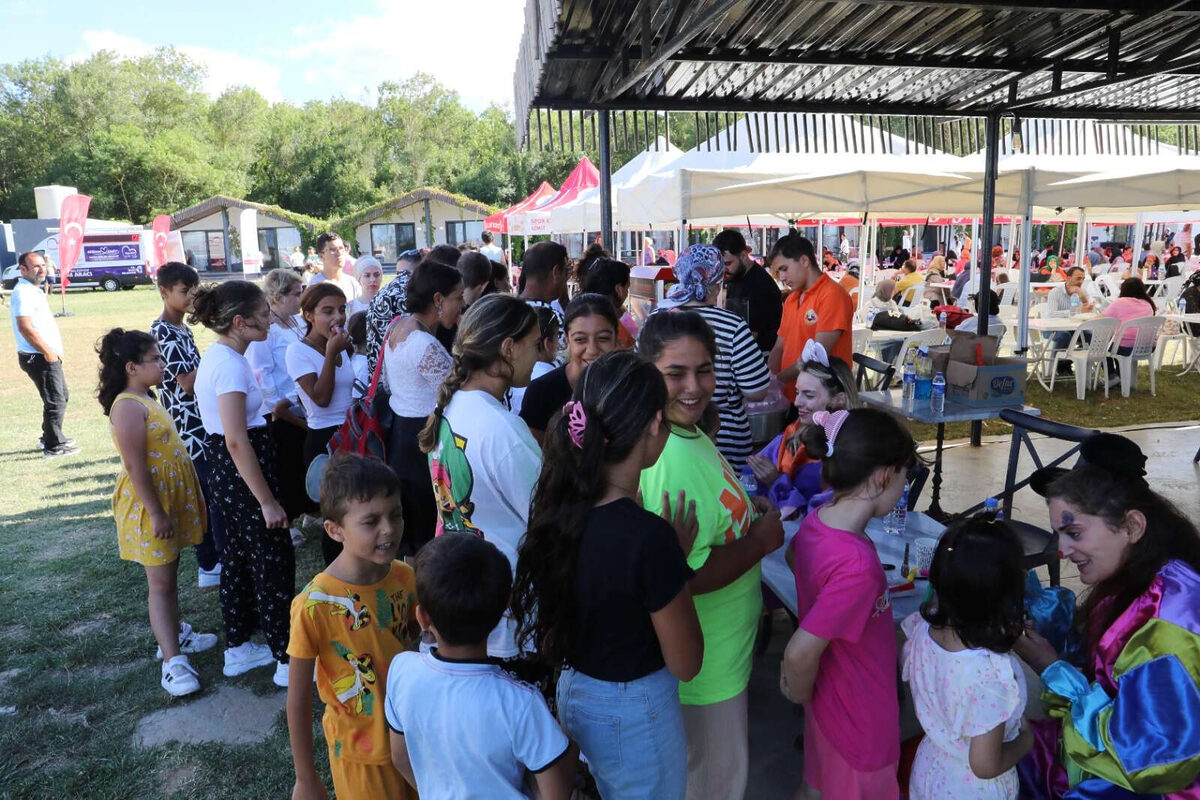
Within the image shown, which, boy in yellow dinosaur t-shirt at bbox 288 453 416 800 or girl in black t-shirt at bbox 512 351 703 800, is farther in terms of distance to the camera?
boy in yellow dinosaur t-shirt at bbox 288 453 416 800

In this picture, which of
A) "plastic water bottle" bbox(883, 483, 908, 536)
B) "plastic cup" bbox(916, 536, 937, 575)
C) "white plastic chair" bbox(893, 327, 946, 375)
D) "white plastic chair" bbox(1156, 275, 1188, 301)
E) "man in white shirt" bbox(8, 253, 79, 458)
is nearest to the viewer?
"plastic cup" bbox(916, 536, 937, 575)

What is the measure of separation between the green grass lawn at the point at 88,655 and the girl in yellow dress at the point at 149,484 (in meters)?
0.25

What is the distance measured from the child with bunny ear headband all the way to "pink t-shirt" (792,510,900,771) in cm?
101

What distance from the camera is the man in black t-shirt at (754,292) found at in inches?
206

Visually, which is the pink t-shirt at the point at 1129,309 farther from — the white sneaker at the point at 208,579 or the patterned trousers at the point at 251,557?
the white sneaker at the point at 208,579

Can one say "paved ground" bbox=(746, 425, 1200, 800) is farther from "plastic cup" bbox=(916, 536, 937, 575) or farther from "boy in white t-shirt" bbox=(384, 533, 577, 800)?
"boy in white t-shirt" bbox=(384, 533, 577, 800)

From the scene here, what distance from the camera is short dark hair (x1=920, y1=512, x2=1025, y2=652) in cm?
174

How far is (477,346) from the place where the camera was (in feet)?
6.84

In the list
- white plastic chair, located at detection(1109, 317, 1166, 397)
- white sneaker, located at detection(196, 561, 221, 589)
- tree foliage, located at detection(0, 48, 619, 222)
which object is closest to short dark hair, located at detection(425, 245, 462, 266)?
white sneaker, located at detection(196, 561, 221, 589)

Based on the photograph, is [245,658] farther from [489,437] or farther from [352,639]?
[489,437]

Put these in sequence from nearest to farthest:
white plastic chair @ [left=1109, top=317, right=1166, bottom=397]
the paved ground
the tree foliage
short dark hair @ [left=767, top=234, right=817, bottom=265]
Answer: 1. the paved ground
2. short dark hair @ [left=767, top=234, right=817, bottom=265]
3. white plastic chair @ [left=1109, top=317, right=1166, bottom=397]
4. the tree foliage

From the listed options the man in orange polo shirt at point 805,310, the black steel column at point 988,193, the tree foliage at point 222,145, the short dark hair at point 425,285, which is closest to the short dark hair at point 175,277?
the short dark hair at point 425,285

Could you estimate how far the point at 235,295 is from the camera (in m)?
3.16

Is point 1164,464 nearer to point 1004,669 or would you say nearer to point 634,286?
point 634,286
